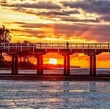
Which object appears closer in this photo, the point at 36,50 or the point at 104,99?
the point at 104,99

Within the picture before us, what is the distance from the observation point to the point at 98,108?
3334 cm

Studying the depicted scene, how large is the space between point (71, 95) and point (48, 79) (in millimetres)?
18613

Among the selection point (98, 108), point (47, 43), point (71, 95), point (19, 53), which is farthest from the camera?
point (19, 53)

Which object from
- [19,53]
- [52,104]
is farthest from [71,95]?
[19,53]

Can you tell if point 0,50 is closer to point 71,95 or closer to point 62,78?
point 62,78

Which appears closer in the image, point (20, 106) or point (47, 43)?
point (20, 106)

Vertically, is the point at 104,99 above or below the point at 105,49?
below

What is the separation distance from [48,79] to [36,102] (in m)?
24.4

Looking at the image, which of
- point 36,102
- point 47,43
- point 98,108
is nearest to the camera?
point 98,108

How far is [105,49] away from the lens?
6166 cm

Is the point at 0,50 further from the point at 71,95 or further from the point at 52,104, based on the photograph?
the point at 52,104

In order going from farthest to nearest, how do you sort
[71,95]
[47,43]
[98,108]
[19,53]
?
[19,53] → [47,43] → [71,95] → [98,108]

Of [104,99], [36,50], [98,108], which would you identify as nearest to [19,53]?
[36,50]

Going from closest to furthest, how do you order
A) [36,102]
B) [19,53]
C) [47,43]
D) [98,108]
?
[98,108] → [36,102] → [47,43] → [19,53]
